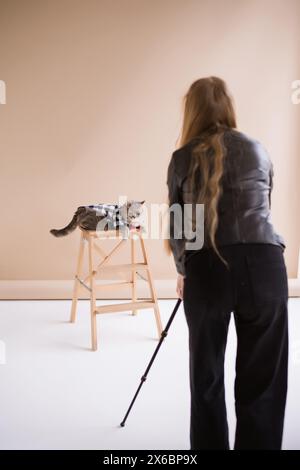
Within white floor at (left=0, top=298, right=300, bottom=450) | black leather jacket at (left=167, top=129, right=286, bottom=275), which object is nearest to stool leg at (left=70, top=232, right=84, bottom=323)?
white floor at (left=0, top=298, right=300, bottom=450)

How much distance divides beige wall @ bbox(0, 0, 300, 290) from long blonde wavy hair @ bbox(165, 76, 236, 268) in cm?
212

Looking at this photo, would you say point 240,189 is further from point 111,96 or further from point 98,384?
point 111,96

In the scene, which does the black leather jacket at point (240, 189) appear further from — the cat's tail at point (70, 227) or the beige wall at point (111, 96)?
the beige wall at point (111, 96)

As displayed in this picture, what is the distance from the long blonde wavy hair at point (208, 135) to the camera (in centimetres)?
129

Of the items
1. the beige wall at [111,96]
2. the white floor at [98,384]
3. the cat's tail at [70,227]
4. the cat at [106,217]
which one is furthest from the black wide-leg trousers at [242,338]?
the beige wall at [111,96]

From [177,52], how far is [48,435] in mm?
2777

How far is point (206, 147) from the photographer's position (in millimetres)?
1297

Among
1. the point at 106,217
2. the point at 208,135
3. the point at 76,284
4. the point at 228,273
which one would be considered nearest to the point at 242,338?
the point at 228,273

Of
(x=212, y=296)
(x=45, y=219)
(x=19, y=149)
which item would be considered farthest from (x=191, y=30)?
(x=212, y=296)

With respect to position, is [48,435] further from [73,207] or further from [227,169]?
[73,207]

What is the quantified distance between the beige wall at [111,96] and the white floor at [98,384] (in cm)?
83

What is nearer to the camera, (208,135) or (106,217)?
(208,135)

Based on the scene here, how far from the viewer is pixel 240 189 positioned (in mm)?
1303

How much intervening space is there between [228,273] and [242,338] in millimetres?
223
